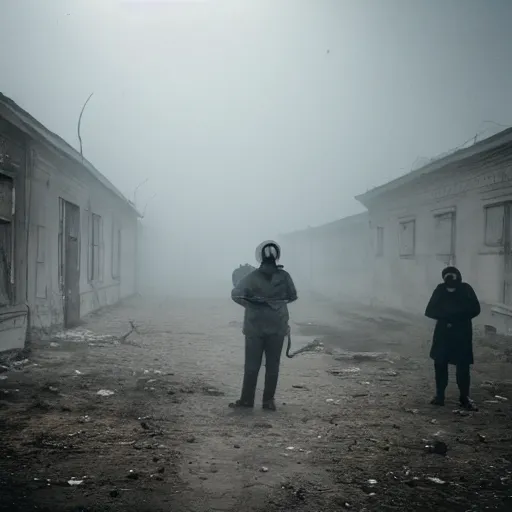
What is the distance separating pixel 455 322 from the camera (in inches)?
226

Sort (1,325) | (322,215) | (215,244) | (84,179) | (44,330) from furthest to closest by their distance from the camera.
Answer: (322,215), (215,244), (84,179), (44,330), (1,325)

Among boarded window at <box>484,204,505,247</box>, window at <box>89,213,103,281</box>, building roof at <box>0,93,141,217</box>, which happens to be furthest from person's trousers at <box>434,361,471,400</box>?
window at <box>89,213,103,281</box>

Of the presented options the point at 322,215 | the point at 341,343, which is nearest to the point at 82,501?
the point at 341,343

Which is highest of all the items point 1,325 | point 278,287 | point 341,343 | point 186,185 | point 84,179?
point 186,185

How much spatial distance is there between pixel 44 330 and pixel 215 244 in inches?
2694

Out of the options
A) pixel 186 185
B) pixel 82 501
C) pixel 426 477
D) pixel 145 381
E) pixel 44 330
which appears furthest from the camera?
pixel 186 185

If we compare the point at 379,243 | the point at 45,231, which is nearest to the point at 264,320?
the point at 45,231

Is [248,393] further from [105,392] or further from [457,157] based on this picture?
[457,157]

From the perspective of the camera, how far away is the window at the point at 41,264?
995 centimetres

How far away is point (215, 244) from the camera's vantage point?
78.5 metres

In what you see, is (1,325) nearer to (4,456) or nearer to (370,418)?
(4,456)

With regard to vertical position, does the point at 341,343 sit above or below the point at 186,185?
below

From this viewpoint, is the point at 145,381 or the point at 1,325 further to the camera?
the point at 1,325

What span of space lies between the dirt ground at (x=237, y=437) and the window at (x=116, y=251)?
33.1ft
